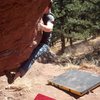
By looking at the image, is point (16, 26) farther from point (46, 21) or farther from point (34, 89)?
point (34, 89)

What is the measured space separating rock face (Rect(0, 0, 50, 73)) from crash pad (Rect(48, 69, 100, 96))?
711 cm

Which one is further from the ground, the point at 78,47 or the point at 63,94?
the point at 63,94

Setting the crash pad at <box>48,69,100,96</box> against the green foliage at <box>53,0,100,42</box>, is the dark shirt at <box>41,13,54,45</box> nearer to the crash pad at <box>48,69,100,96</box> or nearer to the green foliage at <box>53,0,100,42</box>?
the crash pad at <box>48,69,100,96</box>

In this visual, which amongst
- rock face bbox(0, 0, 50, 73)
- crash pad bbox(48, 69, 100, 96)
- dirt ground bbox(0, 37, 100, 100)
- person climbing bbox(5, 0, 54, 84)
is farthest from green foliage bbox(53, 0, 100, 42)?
rock face bbox(0, 0, 50, 73)

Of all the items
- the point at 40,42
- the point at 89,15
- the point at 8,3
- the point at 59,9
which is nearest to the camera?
the point at 8,3

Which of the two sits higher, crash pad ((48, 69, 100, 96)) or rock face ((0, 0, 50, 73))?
rock face ((0, 0, 50, 73))

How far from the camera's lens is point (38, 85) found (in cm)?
1150

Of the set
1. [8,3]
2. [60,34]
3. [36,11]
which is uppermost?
[8,3]

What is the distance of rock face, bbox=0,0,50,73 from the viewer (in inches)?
A: 113

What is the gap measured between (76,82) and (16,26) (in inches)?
331

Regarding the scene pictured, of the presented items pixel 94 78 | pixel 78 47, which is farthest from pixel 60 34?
pixel 94 78

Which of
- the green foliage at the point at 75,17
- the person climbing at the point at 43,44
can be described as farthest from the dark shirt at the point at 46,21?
the green foliage at the point at 75,17

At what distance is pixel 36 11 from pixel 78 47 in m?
21.4

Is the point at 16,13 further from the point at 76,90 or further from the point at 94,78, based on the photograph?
the point at 94,78
